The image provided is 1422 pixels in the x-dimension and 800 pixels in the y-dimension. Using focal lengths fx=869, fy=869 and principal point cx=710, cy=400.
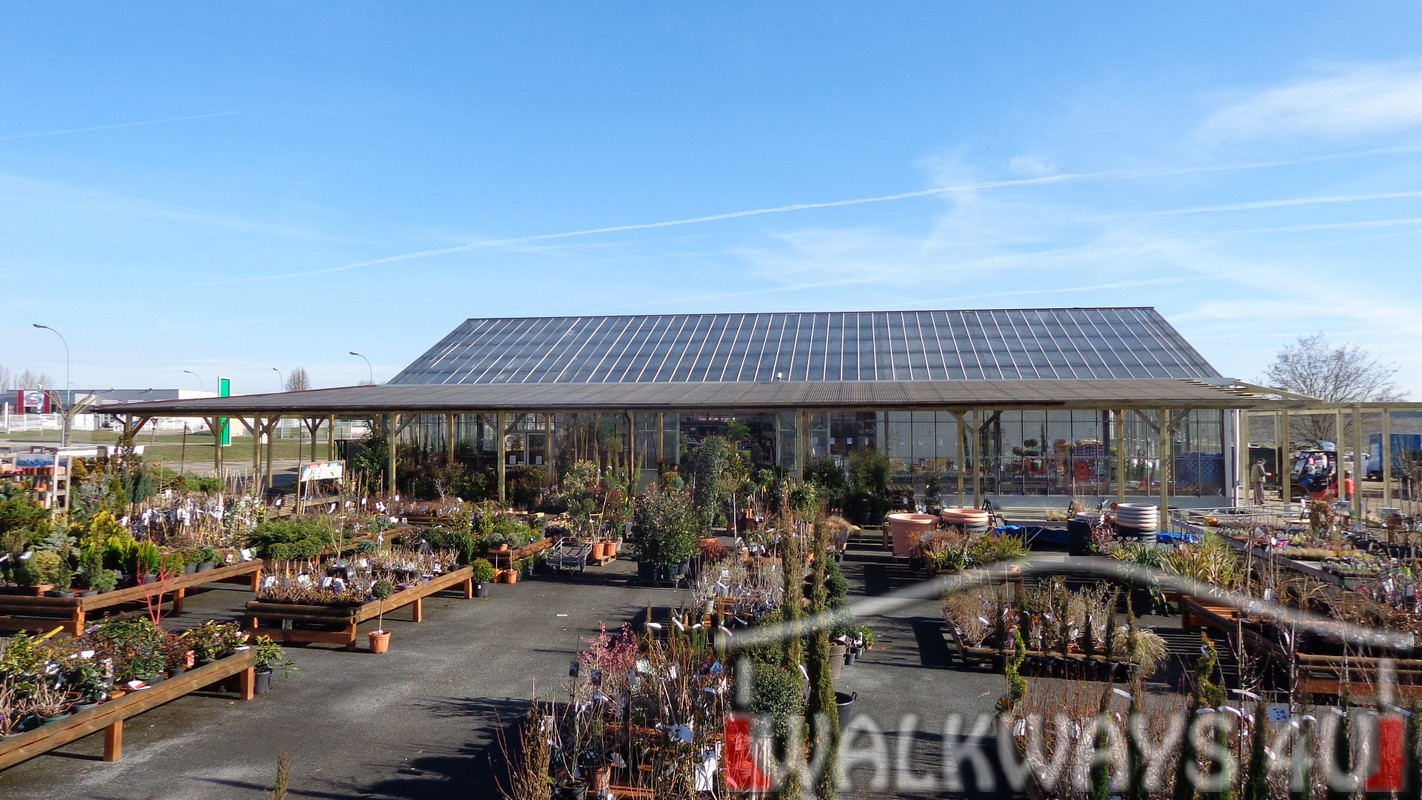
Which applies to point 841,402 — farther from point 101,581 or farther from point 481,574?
point 101,581

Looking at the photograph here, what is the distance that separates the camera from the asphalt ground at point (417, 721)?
5734 mm

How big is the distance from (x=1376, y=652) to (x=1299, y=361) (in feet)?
144

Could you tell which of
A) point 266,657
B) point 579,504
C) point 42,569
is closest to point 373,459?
point 579,504

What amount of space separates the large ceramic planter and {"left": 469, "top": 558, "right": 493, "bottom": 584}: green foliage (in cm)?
664

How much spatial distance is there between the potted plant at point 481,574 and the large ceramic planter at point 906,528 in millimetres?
6638

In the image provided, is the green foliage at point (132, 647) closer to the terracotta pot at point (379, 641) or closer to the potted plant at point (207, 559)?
the terracotta pot at point (379, 641)

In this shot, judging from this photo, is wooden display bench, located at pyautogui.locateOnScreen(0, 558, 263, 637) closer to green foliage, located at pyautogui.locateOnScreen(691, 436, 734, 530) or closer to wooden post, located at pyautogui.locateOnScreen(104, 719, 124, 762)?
wooden post, located at pyautogui.locateOnScreen(104, 719, 124, 762)

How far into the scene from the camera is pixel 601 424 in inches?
954

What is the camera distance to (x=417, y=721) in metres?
6.96

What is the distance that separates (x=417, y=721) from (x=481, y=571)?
5.09m

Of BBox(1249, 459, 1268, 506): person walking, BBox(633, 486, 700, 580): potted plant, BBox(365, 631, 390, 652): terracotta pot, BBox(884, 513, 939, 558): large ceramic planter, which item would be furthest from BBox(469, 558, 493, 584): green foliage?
BBox(1249, 459, 1268, 506): person walking

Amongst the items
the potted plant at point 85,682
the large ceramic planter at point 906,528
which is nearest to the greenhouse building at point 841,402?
the large ceramic planter at point 906,528

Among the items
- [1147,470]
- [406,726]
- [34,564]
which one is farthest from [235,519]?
[1147,470]

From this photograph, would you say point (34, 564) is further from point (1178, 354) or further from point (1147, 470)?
point (1178, 354)
